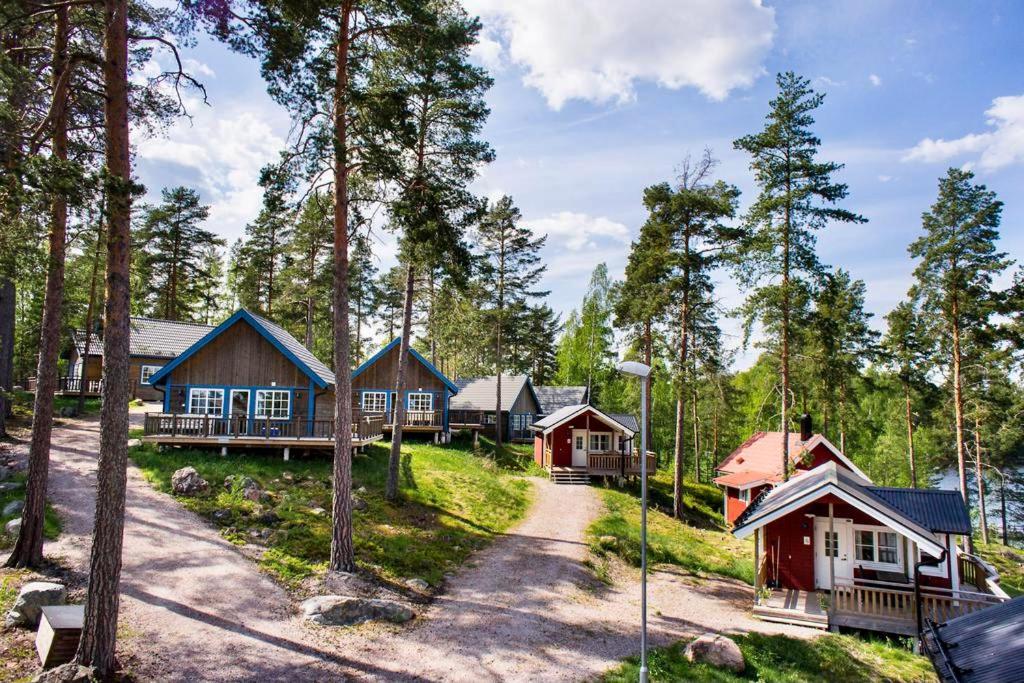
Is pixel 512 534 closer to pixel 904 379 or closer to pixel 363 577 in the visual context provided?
pixel 363 577

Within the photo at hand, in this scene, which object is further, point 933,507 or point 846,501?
point 933,507

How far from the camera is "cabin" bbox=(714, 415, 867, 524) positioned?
24312 millimetres

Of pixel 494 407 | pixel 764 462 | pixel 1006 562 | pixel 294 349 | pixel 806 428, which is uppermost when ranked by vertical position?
pixel 294 349

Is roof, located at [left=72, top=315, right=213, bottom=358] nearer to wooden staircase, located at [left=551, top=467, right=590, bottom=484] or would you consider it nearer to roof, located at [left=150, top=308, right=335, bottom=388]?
roof, located at [left=150, top=308, right=335, bottom=388]

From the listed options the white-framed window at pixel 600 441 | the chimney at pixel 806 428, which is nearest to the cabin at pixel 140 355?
the white-framed window at pixel 600 441

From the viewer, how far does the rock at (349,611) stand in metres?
10.4

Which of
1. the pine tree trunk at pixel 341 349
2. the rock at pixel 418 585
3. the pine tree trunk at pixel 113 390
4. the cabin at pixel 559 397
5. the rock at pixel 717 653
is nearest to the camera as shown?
the pine tree trunk at pixel 113 390

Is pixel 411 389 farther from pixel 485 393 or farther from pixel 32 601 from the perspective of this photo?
pixel 32 601

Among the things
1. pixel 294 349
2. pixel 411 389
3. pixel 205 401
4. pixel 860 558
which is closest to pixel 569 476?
pixel 411 389

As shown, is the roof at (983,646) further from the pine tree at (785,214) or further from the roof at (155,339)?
the roof at (155,339)

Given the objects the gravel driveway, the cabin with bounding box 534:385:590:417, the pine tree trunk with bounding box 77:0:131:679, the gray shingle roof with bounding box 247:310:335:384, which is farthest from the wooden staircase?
the pine tree trunk with bounding box 77:0:131:679

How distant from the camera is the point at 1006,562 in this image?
2645cm

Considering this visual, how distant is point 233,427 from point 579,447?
56.5ft

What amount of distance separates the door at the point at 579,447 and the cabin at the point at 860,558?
1301 centimetres
